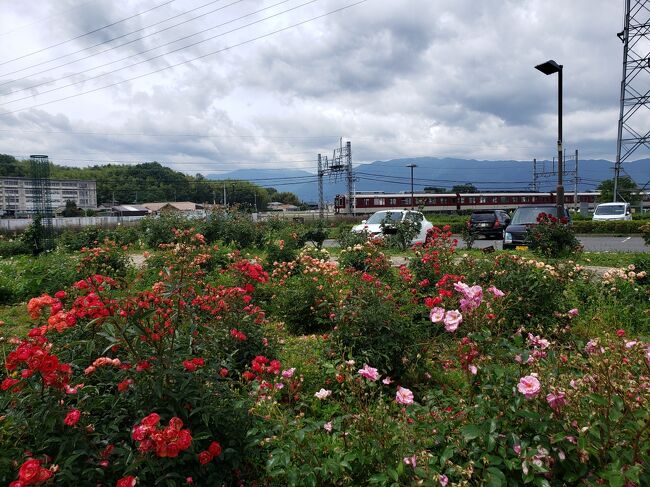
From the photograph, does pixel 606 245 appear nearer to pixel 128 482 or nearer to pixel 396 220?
pixel 396 220

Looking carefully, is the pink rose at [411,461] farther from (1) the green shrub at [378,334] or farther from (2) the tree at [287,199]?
(2) the tree at [287,199]

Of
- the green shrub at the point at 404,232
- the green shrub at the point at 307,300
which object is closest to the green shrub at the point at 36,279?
the green shrub at the point at 307,300

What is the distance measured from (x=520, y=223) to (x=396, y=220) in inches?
147

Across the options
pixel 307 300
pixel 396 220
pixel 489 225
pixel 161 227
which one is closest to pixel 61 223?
pixel 161 227

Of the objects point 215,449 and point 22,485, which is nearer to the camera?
point 22,485

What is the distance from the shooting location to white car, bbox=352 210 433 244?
42.8ft

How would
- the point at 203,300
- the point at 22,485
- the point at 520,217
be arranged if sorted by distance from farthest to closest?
the point at 520,217
the point at 203,300
the point at 22,485

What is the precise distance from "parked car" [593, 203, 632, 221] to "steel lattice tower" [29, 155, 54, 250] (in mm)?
27593

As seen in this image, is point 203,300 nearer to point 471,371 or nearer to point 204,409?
point 204,409

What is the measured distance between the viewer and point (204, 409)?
1956 mm

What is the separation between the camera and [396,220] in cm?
1345

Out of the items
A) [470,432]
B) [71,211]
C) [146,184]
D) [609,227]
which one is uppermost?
[146,184]

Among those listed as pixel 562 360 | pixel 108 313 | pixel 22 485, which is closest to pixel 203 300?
pixel 108 313

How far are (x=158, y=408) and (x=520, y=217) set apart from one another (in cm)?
1404
